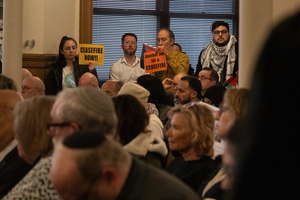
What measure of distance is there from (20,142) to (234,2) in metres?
9.46

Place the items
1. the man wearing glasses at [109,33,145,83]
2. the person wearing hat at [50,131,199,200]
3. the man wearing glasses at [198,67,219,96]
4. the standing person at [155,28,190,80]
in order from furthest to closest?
the man wearing glasses at [109,33,145,83] → the standing person at [155,28,190,80] → the man wearing glasses at [198,67,219,96] → the person wearing hat at [50,131,199,200]

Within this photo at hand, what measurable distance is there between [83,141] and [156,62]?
5.34 m

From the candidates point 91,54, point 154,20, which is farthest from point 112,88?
point 154,20

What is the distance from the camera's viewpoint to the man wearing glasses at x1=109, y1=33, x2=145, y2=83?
7.53 metres

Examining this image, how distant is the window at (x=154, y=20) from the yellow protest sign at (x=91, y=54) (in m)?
3.06

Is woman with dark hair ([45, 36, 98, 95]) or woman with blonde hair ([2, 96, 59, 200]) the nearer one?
woman with blonde hair ([2, 96, 59, 200])

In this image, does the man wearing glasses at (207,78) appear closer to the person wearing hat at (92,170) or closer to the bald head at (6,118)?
the bald head at (6,118)

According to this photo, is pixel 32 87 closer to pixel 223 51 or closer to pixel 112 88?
pixel 112 88

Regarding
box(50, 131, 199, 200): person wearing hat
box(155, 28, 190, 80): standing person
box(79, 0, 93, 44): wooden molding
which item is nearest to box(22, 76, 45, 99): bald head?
box(155, 28, 190, 80): standing person

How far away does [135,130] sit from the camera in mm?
3113

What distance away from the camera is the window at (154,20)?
33.7ft

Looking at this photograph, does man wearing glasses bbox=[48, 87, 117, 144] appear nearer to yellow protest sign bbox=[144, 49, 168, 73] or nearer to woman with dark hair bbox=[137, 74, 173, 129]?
woman with dark hair bbox=[137, 74, 173, 129]

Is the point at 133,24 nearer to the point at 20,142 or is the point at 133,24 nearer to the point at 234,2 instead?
the point at 234,2

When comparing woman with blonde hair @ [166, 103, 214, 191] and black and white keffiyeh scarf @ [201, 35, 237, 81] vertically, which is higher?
black and white keffiyeh scarf @ [201, 35, 237, 81]
